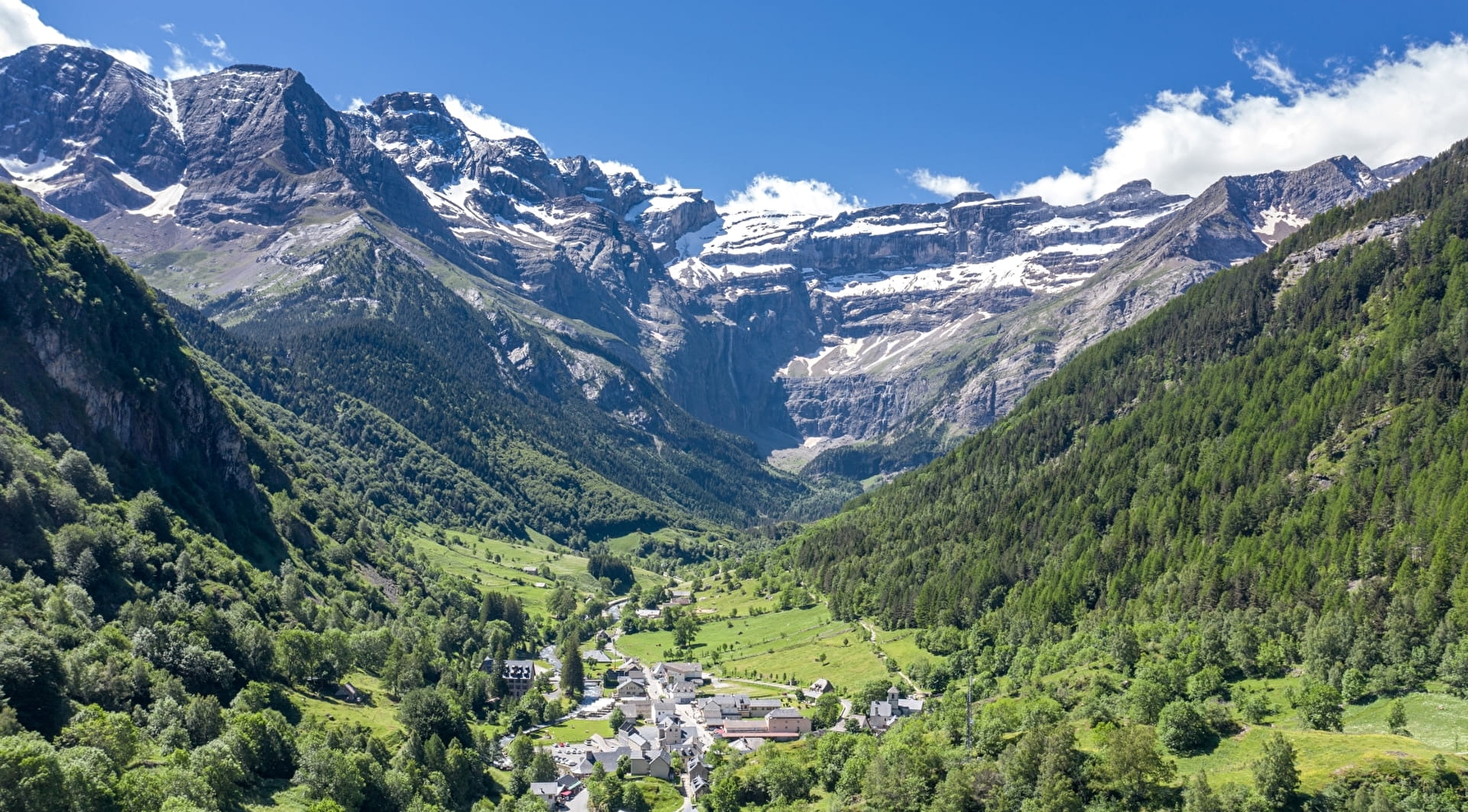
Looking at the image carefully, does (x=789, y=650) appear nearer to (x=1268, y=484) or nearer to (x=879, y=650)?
(x=879, y=650)

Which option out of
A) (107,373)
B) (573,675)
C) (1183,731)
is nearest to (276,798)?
(1183,731)

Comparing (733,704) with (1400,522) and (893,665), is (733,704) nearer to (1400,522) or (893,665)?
(893,665)

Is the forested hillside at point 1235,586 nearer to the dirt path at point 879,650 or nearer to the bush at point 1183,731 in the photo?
the bush at point 1183,731

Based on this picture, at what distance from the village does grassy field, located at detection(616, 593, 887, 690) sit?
518 cm

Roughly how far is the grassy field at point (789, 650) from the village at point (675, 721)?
204 inches

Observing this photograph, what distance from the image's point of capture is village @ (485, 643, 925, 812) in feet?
369

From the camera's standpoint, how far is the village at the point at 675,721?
112562 millimetres

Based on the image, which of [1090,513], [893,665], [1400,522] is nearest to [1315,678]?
[1400,522]

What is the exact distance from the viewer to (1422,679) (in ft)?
268

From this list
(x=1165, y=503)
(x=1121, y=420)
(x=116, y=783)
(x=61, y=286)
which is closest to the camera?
(x=116, y=783)

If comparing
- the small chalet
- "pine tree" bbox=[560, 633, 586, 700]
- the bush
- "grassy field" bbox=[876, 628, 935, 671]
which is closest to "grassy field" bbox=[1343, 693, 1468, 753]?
the bush

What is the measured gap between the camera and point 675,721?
5379 inches

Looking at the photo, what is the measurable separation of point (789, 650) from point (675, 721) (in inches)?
1476

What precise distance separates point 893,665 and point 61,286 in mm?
135549
